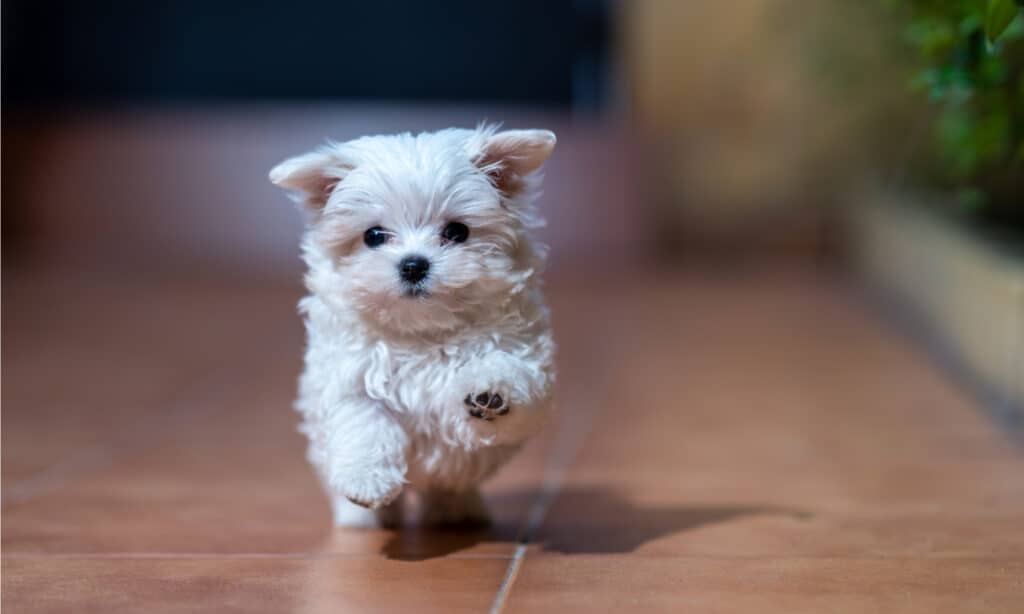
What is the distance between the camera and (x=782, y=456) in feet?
8.23

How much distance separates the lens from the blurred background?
568 centimetres

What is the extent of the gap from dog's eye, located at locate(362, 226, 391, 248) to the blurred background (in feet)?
11.9

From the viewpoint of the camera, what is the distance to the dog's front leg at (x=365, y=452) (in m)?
1.64

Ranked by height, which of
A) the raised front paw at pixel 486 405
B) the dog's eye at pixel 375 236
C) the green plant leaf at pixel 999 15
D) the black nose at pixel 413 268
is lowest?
the raised front paw at pixel 486 405

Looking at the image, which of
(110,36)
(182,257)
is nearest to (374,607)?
(182,257)

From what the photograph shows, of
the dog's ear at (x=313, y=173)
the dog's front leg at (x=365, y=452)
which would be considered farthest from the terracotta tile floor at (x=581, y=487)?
the dog's ear at (x=313, y=173)

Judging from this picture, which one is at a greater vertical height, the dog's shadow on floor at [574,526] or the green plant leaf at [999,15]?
the green plant leaf at [999,15]

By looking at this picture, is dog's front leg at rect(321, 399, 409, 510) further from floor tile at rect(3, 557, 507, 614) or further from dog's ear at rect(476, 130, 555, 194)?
dog's ear at rect(476, 130, 555, 194)

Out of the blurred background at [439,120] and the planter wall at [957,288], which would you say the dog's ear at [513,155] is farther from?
the blurred background at [439,120]

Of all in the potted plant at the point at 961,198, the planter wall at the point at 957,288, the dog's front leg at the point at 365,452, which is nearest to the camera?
the dog's front leg at the point at 365,452

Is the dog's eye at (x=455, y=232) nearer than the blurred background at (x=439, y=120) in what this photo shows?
Yes

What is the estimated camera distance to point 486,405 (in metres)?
1.65

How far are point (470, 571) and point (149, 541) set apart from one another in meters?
0.51

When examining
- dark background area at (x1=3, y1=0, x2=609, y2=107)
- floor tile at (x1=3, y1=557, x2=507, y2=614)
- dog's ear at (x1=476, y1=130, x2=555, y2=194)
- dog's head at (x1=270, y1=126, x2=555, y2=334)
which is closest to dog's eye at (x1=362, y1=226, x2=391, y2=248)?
dog's head at (x1=270, y1=126, x2=555, y2=334)
